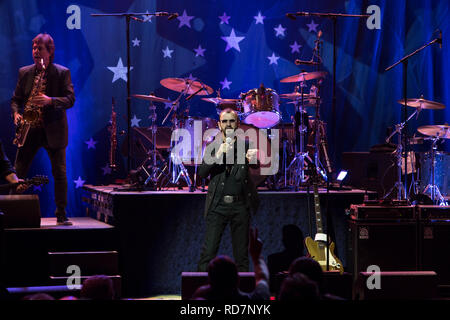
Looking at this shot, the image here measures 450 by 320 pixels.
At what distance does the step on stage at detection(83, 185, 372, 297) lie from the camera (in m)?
7.35

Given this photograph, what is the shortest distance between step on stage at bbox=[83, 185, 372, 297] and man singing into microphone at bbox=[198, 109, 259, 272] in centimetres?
124

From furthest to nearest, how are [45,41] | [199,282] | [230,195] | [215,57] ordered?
[215,57] → [45,41] → [230,195] → [199,282]

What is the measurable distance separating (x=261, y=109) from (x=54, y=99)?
11.3 feet

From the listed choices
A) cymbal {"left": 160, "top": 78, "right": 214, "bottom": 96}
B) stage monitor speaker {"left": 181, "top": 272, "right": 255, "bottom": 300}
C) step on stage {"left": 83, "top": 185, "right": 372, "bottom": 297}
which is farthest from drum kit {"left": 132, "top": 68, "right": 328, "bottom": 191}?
stage monitor speaker {"left": 181, "top": 272, "right": 255, "bottom": 300}

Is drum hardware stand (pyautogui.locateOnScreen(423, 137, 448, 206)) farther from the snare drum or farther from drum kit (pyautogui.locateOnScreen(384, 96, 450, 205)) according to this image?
the snare drum

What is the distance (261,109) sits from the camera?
909 centimetres

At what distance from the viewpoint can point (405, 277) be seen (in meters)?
4.86

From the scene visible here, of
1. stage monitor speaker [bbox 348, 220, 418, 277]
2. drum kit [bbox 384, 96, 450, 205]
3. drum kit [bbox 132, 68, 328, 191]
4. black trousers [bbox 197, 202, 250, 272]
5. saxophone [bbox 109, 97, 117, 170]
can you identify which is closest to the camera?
black trousers [bbox 197, 202, 250, 272]

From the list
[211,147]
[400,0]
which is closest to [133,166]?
[211,147]

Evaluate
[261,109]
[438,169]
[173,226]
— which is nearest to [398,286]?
[173,226]

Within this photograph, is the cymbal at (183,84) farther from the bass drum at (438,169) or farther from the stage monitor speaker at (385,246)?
the bass drum at (438,169)

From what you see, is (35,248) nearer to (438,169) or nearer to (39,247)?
(39,247)

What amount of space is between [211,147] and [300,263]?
9.17 ft
